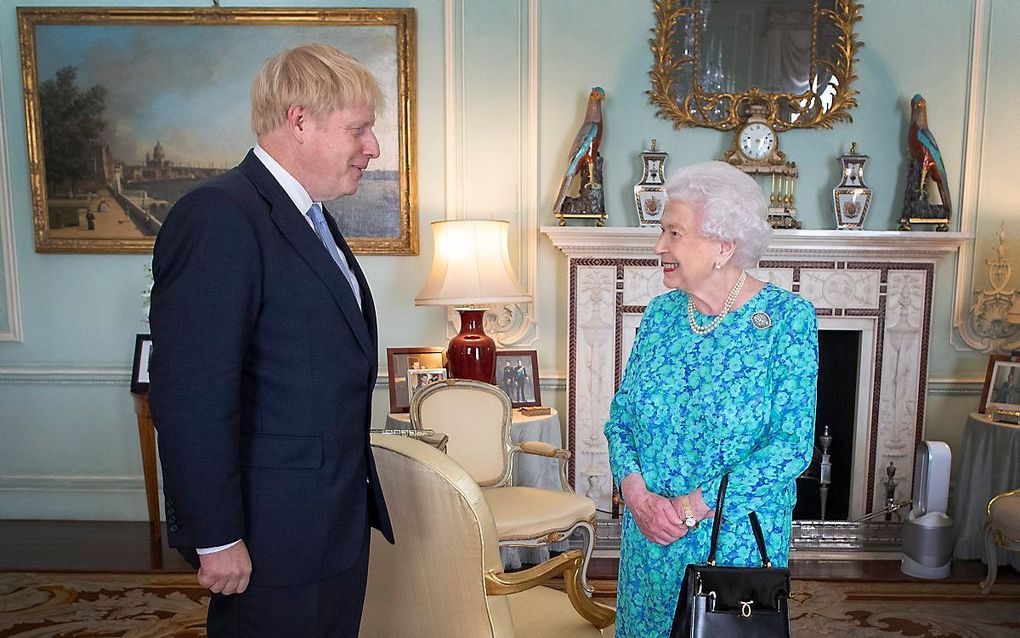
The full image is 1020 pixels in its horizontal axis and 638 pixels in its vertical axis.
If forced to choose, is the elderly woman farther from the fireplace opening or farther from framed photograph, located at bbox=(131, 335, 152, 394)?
framed photograph, located at bbox=(131, 335, 152, 394)

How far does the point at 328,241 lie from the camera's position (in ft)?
4.65

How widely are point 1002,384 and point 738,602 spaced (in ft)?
9.62

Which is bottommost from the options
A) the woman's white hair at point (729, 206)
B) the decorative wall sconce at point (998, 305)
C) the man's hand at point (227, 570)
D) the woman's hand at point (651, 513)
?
the woman's hand at point (651, 513)

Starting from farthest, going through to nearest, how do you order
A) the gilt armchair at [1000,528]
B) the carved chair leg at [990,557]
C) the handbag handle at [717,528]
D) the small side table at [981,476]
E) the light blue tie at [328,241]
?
1. the small side table at [981,476]
2. the carved chair leg at [990,557]
3. the gilt armchair at [1000,528]
4. the handbag handle at [717,528]
5. the light blue tie at [328,241]

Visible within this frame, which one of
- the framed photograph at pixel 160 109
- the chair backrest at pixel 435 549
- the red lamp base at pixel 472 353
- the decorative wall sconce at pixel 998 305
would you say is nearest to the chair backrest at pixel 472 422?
the red lamp base at pixel 472 353

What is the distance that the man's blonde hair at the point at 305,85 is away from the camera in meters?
1.24

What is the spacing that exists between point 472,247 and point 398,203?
2.41 ft

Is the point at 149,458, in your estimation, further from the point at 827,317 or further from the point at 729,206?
the point at 827,317

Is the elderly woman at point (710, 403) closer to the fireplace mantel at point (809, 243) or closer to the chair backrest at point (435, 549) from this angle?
the chair backrest at point (435, 549)

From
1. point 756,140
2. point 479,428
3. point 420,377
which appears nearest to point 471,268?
point 420,377

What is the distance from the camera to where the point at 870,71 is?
153 inches

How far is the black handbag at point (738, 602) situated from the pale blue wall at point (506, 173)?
265 cm

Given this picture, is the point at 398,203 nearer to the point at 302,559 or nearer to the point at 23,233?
the point at 23,233

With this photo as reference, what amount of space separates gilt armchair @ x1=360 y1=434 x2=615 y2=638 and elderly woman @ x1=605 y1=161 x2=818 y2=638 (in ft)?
0.92
